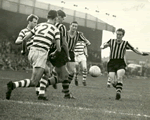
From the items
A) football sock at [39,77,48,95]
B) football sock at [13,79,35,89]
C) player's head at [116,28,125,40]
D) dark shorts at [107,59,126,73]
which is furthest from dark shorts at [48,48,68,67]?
player's head at [116,28,125,40]

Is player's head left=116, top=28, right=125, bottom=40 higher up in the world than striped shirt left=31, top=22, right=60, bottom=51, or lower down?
higher up

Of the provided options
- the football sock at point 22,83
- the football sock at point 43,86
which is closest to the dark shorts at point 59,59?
the football sock at point 43,86

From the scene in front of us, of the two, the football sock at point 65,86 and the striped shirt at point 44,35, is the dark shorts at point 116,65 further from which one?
the striped shirt at point 44,35

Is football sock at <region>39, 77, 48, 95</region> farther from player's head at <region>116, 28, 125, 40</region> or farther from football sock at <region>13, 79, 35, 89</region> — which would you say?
player's head at <region>116, 28, 125, 40</region>

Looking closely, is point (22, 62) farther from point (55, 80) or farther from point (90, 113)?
point (90, 113)

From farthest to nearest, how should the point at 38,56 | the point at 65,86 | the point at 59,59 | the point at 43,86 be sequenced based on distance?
the point at 65,86, the point at 59,59, the point at 43,86, the point at 38,56

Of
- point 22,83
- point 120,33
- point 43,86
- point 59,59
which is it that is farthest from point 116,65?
point 22,83

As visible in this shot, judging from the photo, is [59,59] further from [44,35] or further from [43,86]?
[44,35]

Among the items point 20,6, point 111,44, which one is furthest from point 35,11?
point 111,44

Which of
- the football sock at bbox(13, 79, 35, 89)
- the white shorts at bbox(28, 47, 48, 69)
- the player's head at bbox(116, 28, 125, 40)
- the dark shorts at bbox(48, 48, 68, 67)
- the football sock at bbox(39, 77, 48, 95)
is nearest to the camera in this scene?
the football sock at bbox(13, 79, 35, 89)

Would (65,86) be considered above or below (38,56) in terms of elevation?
below

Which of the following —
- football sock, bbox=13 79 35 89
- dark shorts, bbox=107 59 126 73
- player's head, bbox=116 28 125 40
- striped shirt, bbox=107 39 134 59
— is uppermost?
player's head, bbox=116 28 125 40

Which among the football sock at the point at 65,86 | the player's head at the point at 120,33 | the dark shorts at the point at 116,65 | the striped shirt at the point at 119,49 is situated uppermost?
the player's head at the point at 120,33

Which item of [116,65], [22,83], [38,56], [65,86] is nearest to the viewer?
[22,83]
